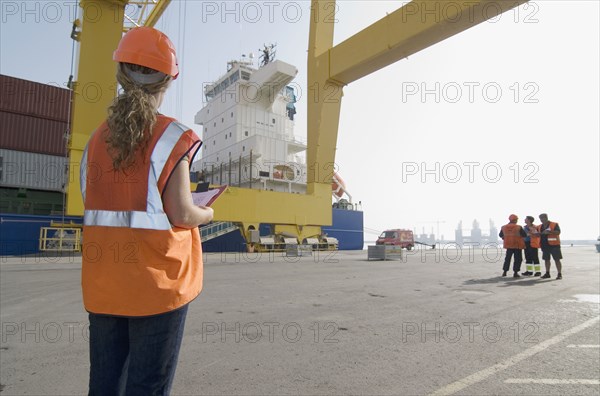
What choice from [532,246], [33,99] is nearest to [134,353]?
[532,246]

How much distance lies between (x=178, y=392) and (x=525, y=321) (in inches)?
147

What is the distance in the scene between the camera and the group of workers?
8.23m

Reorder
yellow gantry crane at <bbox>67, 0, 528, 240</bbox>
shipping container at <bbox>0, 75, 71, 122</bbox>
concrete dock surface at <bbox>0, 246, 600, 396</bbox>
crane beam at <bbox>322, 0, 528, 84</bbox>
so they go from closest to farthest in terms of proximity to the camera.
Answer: concrete dock surface at <bbox>0, 246, 600, 396</bbox>
crane beam at <bbox>322, 0, 528, 84</bbox>
yellow gantry crane at <bbox>67, 0, 528, 240</bbox>
shipping container at <bbox>0, 75, 71, 122</bbox>

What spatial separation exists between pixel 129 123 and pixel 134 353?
0.71 metres

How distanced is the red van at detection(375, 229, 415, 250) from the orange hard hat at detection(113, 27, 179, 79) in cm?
2810

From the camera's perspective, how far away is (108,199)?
3.76ft

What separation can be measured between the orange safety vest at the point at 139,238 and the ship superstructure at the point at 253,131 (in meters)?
21.6

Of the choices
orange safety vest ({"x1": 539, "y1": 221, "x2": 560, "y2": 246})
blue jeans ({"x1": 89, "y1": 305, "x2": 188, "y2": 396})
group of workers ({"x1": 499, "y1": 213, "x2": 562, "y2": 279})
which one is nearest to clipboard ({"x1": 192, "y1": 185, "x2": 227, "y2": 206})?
blue jeans ({"x1": 89, "y1": 305, "x2": 188, "y2": 396})

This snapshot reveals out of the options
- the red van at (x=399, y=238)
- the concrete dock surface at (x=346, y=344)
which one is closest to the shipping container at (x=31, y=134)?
the concrete dock surface at (x=346, y=344)

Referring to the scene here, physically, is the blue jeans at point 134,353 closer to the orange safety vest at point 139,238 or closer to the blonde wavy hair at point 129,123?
the orange safety vest at point 139,238

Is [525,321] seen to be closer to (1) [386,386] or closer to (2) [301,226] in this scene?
(1) [386,386]

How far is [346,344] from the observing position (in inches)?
122

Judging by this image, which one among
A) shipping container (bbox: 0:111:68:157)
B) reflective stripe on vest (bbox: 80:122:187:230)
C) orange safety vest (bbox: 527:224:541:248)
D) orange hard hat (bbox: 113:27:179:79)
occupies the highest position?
shipping container (bbox: 0:111:68:157)

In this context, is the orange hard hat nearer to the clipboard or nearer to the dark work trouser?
the clipboard
